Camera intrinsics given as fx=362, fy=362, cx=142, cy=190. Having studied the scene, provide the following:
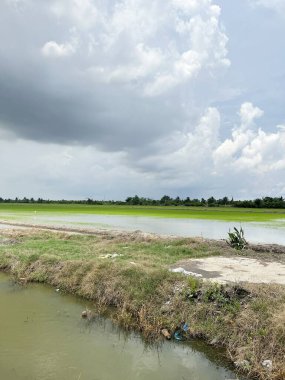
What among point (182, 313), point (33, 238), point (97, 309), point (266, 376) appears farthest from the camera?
point (33, 238)

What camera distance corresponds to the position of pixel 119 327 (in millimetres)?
8906

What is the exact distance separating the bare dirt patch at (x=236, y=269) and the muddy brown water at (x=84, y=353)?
3308 millimetres

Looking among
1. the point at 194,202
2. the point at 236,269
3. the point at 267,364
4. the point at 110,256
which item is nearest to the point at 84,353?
the point at 267,364

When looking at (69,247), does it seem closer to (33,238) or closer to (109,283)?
(33,238)

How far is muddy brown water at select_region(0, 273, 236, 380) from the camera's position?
6642 mm

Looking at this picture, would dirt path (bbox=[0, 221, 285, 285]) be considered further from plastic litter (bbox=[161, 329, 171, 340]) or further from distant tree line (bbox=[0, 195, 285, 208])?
distant tree line (bbox=[0, 195, 285, 208])

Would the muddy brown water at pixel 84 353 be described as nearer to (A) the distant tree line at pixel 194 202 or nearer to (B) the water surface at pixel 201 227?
(B) the water surface at pixel 201 227

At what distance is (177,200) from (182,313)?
116 m

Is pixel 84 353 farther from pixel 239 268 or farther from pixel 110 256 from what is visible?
pixel 110 256

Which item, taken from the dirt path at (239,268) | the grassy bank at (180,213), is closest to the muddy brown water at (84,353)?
the dirt path at (239,268)

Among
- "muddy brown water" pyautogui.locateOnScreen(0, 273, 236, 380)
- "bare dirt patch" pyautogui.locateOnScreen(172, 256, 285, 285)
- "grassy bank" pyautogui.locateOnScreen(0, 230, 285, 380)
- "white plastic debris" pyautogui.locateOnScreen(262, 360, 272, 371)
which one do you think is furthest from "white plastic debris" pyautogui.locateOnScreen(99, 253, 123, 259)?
"white plastic debris" pyautogui.locateOnScreen(262, 360, 272, 371)

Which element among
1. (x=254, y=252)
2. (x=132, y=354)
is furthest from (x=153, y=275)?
(x=254, y=252)

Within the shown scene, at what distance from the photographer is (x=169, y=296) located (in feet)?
31.3

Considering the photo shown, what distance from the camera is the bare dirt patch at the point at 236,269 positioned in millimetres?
10918
